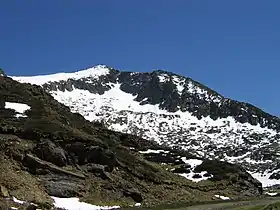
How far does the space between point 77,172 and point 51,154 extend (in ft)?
16.7

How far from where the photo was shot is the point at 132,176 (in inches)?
3799

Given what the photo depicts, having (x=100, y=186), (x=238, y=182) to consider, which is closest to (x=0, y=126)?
(x=100, y=186)

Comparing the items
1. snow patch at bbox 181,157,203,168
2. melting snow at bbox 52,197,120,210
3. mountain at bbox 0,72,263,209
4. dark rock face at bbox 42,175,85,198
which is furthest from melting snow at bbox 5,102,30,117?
melting snow at bbox 52,197,120,210

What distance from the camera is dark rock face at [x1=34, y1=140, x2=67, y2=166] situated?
82.8 meters

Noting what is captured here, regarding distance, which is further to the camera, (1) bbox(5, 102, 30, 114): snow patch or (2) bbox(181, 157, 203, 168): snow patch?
(2) bbox(181, 157, 203, 168): snow patch

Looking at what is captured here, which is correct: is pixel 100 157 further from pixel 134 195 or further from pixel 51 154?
pixel 51 154

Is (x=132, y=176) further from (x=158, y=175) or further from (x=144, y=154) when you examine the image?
(x=144, y=154)

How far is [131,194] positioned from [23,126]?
29871 millimetres

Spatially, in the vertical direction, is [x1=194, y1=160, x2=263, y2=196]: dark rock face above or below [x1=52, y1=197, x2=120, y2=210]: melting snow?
above

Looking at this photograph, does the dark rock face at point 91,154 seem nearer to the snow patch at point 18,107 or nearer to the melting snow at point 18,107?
the melting snow at point 18,107

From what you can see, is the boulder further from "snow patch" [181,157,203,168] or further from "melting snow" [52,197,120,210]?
"snow patch" [181,157,203,168]

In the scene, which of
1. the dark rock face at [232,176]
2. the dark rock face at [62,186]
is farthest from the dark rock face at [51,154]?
the dark rock face at [232,176]

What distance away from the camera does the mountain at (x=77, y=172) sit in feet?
238

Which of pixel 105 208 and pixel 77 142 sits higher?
pixel 77 142
